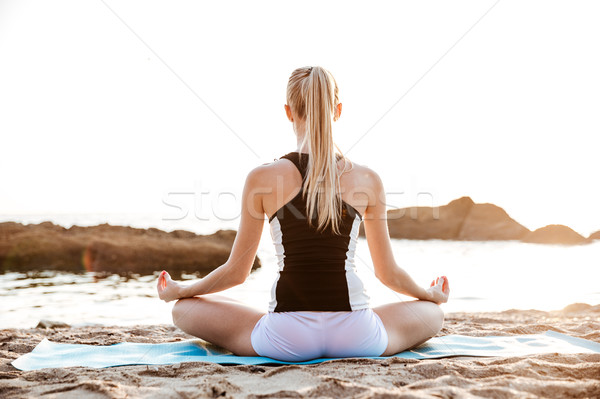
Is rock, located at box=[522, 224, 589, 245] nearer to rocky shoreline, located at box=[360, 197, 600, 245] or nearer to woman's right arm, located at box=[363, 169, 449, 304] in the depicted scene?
rocky shoreline, located at box=[360, 197, 600, 245]

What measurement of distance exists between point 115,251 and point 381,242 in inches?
359

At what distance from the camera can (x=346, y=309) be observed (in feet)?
7.08

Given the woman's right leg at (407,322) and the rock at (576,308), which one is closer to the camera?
the woman's right leg at (407,322)

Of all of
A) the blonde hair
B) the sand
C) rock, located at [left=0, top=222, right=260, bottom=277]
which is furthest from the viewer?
rock, located at [left=0, top=222, right=260, bottom=277]

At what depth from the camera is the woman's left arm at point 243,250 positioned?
220 centimetres

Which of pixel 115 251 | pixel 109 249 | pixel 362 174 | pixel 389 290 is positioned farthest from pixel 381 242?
pixel 109 249

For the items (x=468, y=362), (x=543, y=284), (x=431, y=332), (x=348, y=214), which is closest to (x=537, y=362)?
(x=468, y=362)

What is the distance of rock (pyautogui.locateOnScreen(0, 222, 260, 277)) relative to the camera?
9969 millimetres

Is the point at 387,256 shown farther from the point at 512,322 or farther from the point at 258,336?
the point at 512,322

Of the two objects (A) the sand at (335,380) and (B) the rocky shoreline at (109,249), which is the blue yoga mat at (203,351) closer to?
(A) the sand at (335,380)

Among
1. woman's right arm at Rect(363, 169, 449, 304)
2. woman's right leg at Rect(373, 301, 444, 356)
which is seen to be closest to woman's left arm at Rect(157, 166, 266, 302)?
woman's right arm at Rect(363, 169, 449, 304)

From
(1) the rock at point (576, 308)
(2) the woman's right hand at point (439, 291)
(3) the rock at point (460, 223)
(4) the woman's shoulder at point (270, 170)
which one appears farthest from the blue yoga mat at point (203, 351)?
(3) the rock at point (460, 223)

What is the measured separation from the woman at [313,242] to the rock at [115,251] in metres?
7.76

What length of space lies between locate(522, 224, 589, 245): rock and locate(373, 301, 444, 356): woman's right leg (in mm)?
14107
